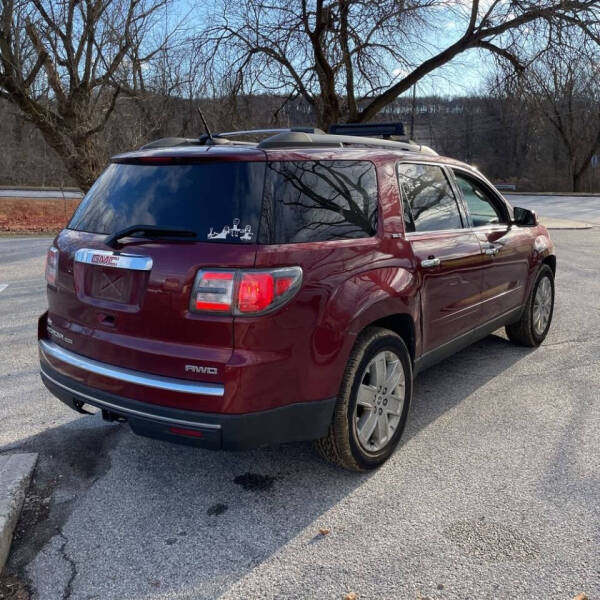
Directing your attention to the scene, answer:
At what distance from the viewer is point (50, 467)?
3.32m

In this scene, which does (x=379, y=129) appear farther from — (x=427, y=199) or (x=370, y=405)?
(x=370, y=405)

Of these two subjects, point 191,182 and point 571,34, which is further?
point 571,34

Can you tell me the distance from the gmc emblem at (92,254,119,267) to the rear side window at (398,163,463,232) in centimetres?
168

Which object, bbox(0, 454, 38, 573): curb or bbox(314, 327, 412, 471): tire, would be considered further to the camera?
bbox(314, 327, 412, 471): tire

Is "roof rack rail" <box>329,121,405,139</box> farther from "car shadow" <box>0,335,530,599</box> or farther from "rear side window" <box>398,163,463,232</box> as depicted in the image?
"car shadow" <box>0,335,530,599</box>

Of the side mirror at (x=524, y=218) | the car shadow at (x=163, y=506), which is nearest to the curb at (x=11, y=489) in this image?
the car shadow at (x=163, y=506)

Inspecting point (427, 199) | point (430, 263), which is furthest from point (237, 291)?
point (427, 199)

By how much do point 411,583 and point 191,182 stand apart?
2.02 m

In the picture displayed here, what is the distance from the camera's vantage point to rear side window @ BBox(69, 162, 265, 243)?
265 centimetres

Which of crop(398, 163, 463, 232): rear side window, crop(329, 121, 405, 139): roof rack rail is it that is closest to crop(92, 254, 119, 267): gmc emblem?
crop(398, 163, 463, 232): rear side window

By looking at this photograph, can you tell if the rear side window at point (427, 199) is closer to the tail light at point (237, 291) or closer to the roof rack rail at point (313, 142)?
the roof rack rail at point (313, 142)

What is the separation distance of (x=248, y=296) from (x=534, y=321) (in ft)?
12.3

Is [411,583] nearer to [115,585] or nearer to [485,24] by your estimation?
[115,585]

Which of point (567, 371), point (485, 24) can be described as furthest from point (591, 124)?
point (567, 371)
